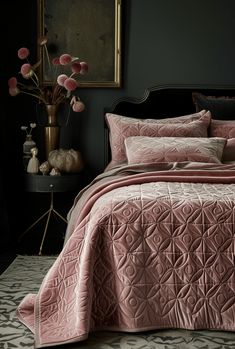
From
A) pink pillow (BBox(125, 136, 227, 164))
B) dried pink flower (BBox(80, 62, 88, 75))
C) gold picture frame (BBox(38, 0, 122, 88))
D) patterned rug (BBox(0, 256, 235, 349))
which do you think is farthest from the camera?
gold picture frame (BBox(38, 0, 122, 88))

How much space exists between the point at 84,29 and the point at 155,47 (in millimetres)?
615

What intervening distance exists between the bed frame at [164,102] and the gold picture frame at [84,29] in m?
0.27

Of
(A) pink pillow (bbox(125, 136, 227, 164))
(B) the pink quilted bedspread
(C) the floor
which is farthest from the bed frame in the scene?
(B) the pink quilted bedspread

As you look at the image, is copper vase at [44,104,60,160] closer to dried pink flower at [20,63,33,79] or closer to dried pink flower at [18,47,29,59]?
dried pink flower at [20,63,33,79]

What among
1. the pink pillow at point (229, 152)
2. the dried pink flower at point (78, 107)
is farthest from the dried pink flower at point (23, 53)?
the pink pillow at point (229, 152)

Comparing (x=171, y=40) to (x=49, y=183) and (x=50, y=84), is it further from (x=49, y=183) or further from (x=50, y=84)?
(x=49, y=183)

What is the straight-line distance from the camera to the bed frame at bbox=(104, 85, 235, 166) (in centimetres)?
420

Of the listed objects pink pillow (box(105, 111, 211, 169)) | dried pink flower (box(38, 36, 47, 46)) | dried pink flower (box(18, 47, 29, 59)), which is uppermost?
dried pink flower (box(38, 36, 47, 46))

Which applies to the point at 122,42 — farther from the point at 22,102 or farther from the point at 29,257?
the point at 29,257

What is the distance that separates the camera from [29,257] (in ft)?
12.3

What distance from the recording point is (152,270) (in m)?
2.31

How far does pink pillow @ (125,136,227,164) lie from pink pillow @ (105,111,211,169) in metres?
0.19

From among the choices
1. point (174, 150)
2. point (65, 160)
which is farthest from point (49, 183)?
point (174, 150)

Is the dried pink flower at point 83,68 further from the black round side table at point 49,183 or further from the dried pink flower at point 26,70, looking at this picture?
the black round side table at point 49,183
